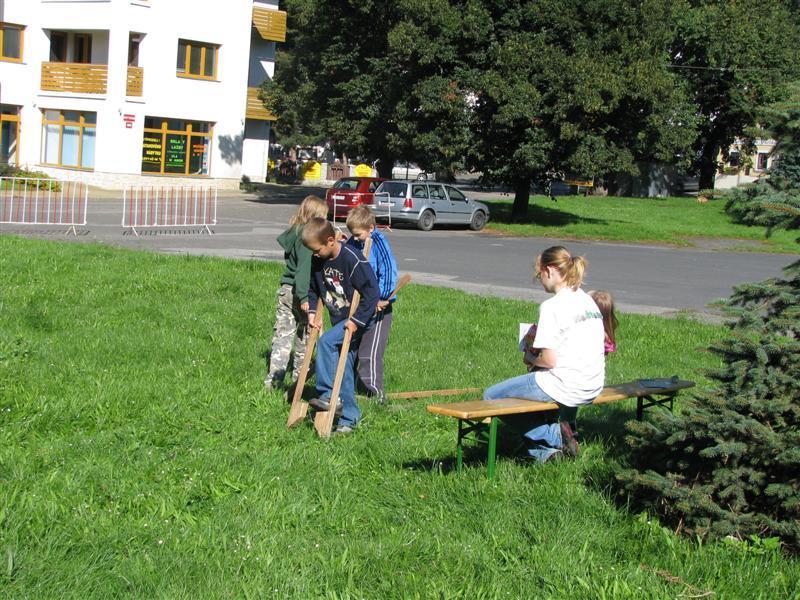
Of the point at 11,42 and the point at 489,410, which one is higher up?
the point at 11,42

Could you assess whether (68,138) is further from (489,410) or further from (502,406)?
(489,410)

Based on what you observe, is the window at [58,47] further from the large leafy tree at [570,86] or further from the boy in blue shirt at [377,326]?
the boy in blue shirt at [377,326]

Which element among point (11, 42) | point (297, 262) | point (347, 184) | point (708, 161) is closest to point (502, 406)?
point (297, 262)

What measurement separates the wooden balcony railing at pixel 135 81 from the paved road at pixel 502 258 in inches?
482

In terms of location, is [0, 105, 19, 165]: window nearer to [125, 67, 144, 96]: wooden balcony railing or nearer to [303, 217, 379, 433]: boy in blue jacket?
[125, 67, 144, 96]: wooden balcony railing

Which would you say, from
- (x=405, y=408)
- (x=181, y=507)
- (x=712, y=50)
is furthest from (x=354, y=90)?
(x=181, y=507)

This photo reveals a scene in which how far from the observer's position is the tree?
158 feet

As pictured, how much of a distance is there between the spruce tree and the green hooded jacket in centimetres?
360

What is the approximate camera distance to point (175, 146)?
→ 4622 centimetres

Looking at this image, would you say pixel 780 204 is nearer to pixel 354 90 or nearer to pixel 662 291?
pixel 662 291

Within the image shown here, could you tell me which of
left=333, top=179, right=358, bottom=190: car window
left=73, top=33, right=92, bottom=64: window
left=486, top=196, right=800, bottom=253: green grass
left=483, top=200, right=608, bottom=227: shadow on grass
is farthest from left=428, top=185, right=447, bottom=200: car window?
left=73, top=33, right=92, bottom=64: window

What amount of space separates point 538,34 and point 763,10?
79.4 feet

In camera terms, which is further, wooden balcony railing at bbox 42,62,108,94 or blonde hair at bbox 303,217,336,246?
wooden balcony railing at bbox 42,62,108,94

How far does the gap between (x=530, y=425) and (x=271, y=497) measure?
1755 mm
